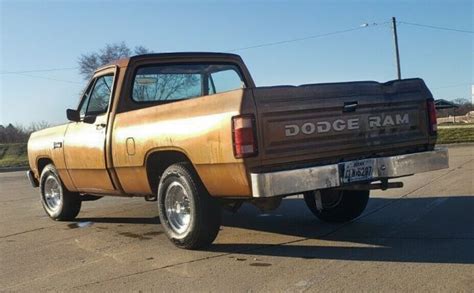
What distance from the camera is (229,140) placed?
17.1ft

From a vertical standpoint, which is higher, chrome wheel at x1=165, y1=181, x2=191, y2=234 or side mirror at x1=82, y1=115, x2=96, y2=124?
side mirror at x1=82, y1=115, x2=96, y2=124

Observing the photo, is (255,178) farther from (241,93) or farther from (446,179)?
(446,179)

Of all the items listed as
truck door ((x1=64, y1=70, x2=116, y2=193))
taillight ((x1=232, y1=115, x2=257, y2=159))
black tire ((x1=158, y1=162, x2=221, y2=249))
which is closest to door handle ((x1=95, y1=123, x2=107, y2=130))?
truck door ((x1=64, y1=70, x2=116, y2=193))

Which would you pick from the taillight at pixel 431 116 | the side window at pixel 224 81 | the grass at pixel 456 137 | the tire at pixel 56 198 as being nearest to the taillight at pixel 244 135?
the taillight at pixel 431 116

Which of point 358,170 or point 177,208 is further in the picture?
point 177,208

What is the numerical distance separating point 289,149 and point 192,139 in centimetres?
96

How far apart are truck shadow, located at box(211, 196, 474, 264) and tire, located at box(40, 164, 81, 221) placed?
231cm

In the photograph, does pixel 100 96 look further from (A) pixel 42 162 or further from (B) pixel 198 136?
(B) pixel 198 136

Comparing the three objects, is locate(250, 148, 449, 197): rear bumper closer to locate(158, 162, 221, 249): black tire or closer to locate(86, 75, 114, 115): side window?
locate(158, 162, 221, 249): black tire

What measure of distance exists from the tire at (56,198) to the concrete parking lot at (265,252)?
0.17 m

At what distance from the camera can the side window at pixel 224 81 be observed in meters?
7.79

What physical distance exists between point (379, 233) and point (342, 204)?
0.84 metres

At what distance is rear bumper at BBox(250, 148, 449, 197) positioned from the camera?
201 inches

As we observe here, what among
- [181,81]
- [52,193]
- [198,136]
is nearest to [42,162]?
[52,193]
